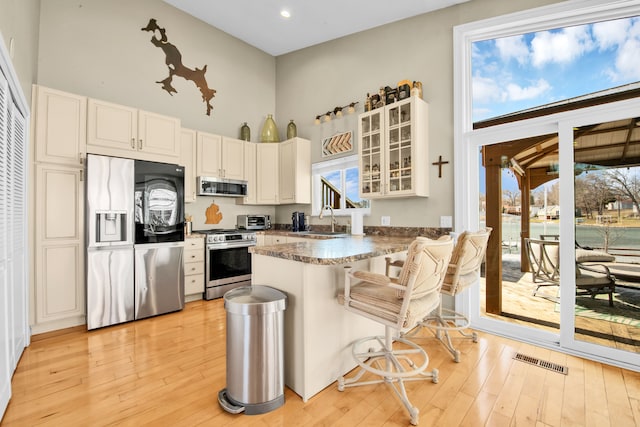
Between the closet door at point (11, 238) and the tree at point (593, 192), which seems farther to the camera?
the tree at point (593, 192)

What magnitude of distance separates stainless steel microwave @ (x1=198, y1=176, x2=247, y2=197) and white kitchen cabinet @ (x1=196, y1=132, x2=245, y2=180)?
0.24ft

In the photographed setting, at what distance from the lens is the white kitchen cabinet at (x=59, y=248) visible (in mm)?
2699

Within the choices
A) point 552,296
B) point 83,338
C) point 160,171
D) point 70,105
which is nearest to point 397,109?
point 552,296

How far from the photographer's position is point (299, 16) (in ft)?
13.0

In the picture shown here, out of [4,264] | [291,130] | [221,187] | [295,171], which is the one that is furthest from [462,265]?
→ [291,130]

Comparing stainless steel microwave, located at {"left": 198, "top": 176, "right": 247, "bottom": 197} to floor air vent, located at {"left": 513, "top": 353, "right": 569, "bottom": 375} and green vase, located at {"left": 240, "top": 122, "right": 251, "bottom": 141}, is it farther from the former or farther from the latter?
floor air vent, located at {"left": 513, "top": 353, "right": 569, "bottom": 375}

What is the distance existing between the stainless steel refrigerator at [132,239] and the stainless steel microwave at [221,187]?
1.92ft

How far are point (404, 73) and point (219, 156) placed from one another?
273cm

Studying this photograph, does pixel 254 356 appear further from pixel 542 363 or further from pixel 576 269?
pixel 576 269

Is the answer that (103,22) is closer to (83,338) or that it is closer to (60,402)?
(83,338)

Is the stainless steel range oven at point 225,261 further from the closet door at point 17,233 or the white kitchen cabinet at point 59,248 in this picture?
the closet door at point 17,233

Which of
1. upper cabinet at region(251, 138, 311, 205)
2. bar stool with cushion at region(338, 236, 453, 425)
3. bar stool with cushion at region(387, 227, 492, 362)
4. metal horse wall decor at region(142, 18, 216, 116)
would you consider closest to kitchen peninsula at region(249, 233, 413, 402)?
bar stool with cushion at region(338, 236, 453, 425)

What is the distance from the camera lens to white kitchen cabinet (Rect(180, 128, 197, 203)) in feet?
12.7

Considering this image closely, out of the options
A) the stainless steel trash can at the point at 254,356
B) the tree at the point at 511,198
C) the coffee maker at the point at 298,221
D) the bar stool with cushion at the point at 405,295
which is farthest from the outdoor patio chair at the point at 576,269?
the coffee maker at the point at 298,221
